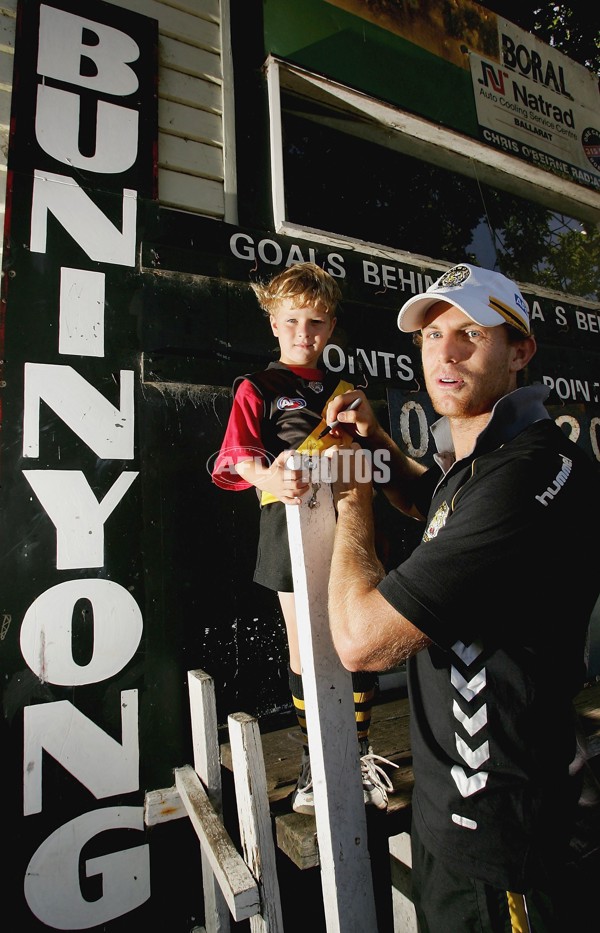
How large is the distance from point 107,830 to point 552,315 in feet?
12.5

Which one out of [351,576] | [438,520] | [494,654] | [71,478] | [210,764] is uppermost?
[71,478]

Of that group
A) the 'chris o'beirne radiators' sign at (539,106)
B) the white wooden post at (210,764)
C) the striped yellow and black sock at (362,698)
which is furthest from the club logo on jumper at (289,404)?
the 'chris o'beirne radiators' sign at (539,106)

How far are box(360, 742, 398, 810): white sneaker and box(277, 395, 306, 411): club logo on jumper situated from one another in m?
1.16

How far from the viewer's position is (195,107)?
2721mm

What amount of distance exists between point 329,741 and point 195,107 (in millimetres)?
2965

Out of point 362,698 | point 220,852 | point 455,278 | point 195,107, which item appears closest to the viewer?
point 455,278

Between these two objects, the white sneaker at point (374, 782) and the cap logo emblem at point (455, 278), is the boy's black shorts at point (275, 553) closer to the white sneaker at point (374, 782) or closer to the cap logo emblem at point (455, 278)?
the white sneaker at point (374, 782)

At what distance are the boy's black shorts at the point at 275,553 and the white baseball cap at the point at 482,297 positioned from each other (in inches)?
34.5

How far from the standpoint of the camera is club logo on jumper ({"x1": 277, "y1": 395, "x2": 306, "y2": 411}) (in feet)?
6.26

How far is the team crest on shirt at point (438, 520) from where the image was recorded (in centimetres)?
129

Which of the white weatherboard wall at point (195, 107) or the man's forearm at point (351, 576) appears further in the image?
the white weatherboard wall at point (195, 107)

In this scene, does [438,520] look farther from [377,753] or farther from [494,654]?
[377,753]

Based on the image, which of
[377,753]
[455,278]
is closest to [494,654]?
[455,278]

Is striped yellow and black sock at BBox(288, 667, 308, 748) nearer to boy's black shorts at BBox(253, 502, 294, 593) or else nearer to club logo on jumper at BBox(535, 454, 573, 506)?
boy's black shorts at BBox(253, 502, 294, 593)
